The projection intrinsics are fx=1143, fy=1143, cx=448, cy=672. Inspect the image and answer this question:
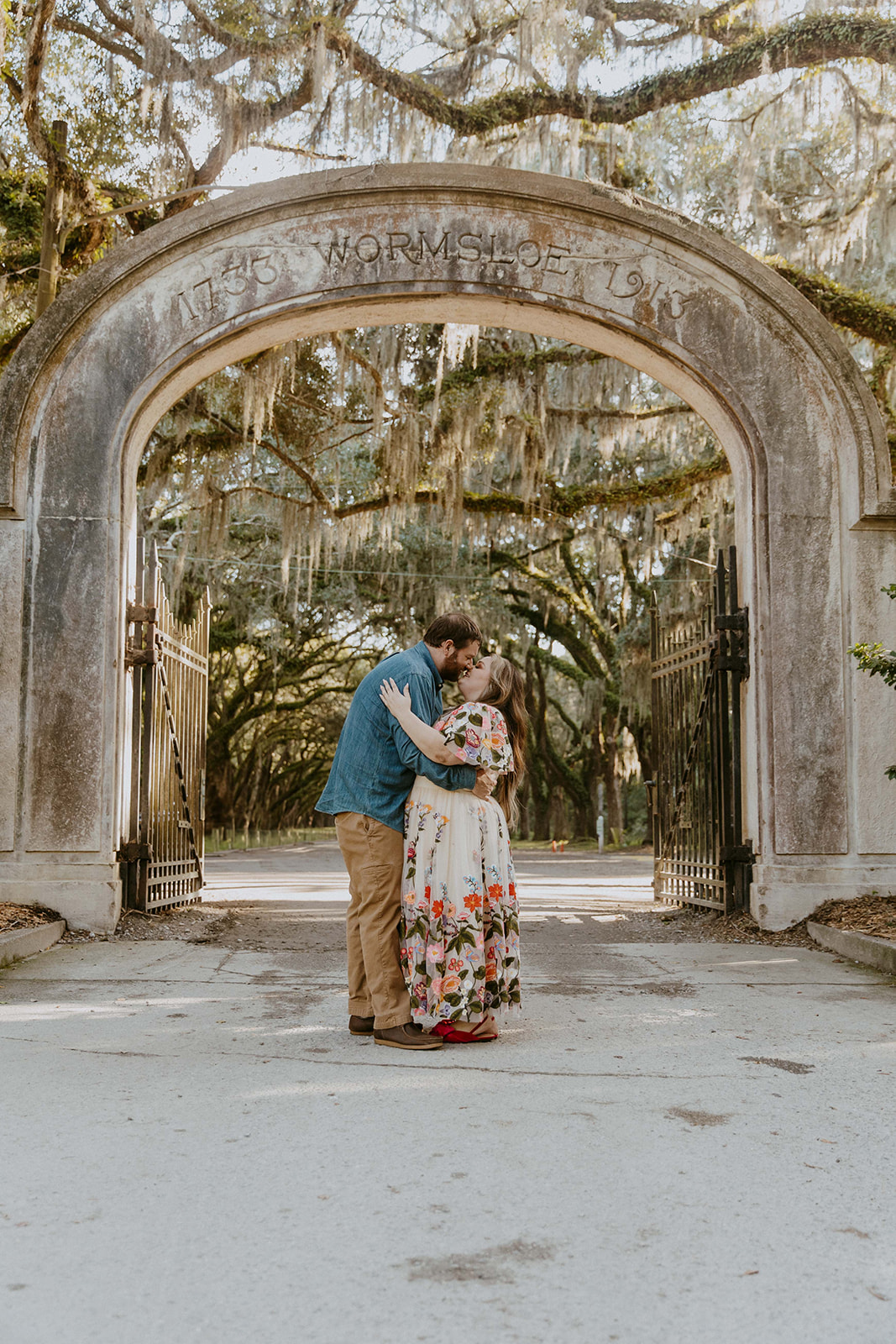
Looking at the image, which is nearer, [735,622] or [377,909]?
[377,909]

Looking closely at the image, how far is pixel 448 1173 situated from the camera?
2857mm

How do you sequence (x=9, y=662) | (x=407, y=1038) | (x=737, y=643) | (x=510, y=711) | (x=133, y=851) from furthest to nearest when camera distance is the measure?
1. (x=737, y=643)
2. (x=133, y=851)
3. (x=9, y=662)
4. (x=510, y=711)
5. (x=407, y=1038)

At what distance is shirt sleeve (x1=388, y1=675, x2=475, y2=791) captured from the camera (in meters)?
4.33

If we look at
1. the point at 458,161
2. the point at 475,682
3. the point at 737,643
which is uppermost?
the point at 458,161

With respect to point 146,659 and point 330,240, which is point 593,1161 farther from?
point 330,240

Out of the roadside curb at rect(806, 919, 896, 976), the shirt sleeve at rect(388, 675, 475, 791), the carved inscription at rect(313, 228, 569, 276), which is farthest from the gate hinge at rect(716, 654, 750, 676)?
the shirt sleeve at rect(388, 675, 475, 791)

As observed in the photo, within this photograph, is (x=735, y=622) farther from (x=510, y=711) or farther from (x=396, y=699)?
(x=396, y=699)

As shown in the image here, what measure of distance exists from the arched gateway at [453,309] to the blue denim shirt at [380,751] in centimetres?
338

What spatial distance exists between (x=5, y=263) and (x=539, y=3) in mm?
5827

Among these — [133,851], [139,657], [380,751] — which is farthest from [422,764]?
[139,657]

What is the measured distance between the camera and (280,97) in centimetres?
1039

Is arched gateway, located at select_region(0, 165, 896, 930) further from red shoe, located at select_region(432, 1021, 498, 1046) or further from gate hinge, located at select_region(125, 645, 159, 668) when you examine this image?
red shoe, located at select_region(432, 1021, 498, 1046)

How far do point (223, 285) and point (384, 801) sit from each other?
4846mm

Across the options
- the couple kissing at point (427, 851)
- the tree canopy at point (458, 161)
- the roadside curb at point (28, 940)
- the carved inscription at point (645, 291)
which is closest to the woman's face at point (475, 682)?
the couple kissing at point (427, 851)
